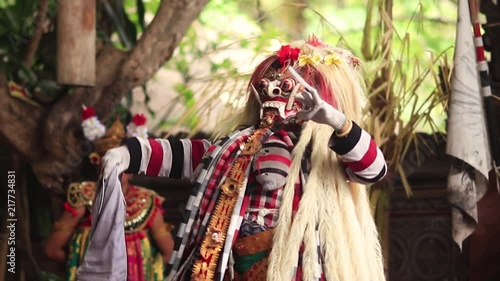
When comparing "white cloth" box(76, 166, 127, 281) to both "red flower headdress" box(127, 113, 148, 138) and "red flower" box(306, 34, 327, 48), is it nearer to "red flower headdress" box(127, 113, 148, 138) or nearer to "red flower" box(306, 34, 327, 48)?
"red flower" box(306, 34, 327, 48)

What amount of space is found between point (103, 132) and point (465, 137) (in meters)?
1.74

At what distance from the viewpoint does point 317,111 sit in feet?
9.70

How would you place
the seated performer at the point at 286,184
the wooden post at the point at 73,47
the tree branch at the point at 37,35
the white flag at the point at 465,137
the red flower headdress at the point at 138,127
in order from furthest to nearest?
the tree branch at the point at 37,35
the red flower headdress at the point at 138,127
the wooden post at the point at 73,47
the white flag at the point at 465,137
the seated performer at the point at 286,184

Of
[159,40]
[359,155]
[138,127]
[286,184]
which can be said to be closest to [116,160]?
[286,184]

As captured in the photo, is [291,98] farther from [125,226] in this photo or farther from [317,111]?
[125,226]

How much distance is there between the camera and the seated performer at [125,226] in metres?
4.75

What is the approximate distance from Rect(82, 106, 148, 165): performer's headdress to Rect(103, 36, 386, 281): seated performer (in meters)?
1.37

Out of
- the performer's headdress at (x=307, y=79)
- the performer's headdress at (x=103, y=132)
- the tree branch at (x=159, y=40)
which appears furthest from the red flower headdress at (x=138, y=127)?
the performer's headdress at (x=307, y=79)

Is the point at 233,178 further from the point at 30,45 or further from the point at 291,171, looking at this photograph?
the point at 30,45

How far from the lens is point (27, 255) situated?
5328 mm

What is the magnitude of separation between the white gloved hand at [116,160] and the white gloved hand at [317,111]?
60cm

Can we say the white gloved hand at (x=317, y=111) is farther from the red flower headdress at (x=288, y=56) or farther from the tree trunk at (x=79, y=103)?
the tree trunk at (x=79, y=103)

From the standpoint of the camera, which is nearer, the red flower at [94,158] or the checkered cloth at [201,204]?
the checkered cloth at [201,204]

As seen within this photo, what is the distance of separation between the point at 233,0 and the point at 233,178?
480cm
